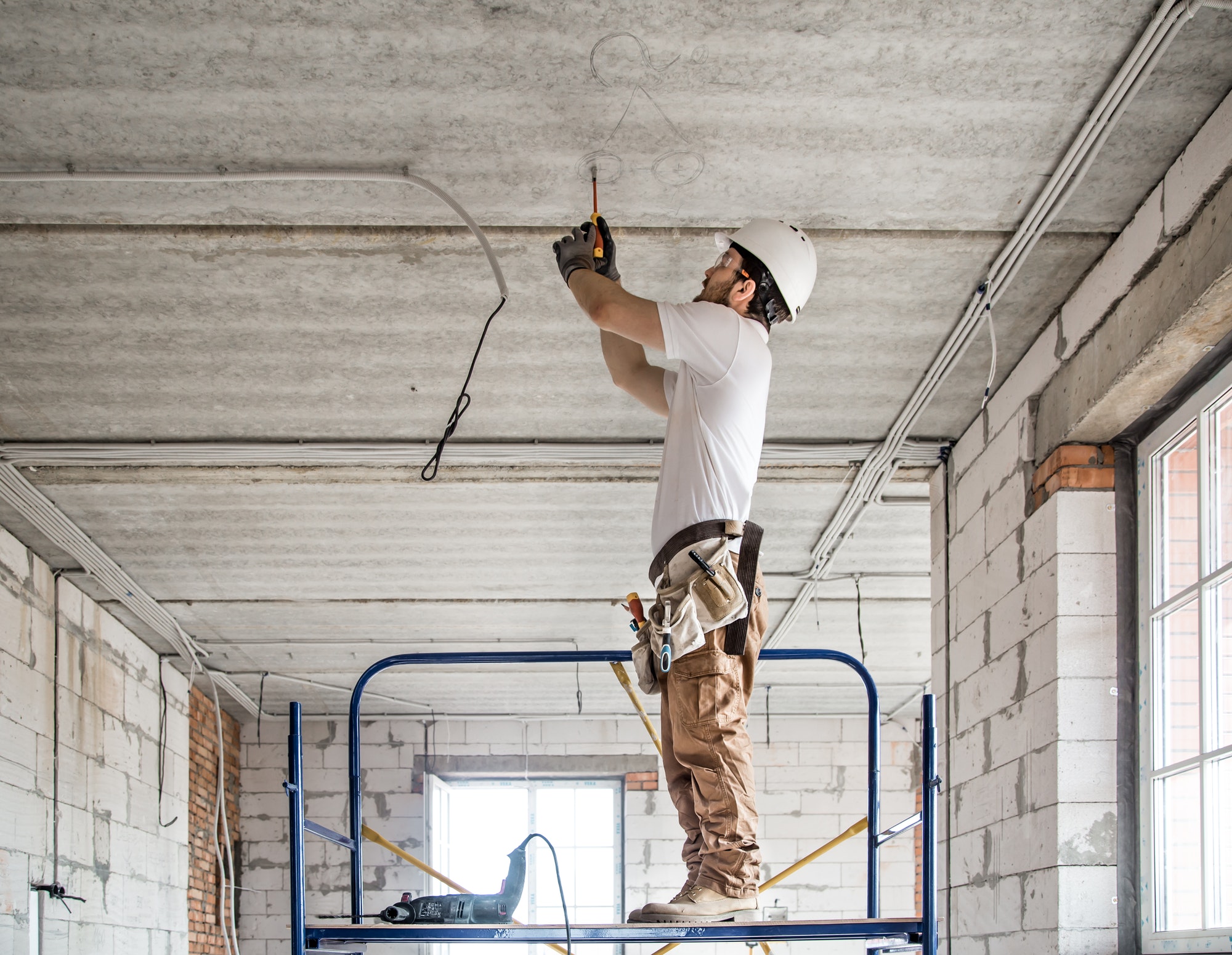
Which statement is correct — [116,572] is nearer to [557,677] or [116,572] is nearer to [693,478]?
[557,677]

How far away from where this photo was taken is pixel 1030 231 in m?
3.74

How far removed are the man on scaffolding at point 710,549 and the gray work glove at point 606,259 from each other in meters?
0.02

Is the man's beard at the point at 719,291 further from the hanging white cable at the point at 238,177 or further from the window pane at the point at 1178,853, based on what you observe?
the window pane at the point at 1178,853

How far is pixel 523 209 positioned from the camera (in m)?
3.70

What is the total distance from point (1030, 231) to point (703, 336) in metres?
1.38

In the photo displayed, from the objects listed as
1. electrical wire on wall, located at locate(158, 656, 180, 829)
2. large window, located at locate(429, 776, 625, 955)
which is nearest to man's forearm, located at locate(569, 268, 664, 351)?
electrical wire on wall, located at locate(158, 656, 180, 829)

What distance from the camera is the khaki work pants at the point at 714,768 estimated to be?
2846 millimetres

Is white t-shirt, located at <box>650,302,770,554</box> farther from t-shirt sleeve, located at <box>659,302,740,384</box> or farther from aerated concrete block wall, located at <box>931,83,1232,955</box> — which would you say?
aerated concrete block wall, located at <box>931,83,1232,955</box>

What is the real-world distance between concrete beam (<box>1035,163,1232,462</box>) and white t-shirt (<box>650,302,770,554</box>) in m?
1.17

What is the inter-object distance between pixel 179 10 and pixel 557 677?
7.24m

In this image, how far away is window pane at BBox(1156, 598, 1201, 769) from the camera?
141 inches

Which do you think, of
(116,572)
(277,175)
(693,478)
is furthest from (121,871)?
(693,478)

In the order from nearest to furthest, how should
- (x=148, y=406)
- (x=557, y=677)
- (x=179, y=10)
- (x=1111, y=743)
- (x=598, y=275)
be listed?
1. (x=179, y=10)
2. (x=598, y=275)
3. (x=1111, y=743)
4. (x=148, y=406)
5. (x=557, y=677)

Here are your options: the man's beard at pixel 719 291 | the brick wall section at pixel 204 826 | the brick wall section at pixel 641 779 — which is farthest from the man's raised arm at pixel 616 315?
the brick wall section at pixel 641 779
